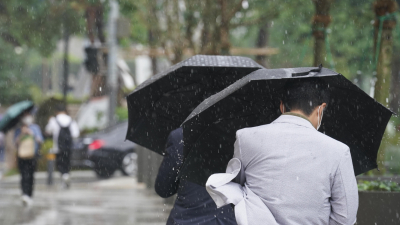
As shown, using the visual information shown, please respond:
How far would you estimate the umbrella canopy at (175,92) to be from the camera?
4570 mm

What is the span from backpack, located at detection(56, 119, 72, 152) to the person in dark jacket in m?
12.0

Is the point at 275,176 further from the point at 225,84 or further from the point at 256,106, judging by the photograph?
the point at 225,84

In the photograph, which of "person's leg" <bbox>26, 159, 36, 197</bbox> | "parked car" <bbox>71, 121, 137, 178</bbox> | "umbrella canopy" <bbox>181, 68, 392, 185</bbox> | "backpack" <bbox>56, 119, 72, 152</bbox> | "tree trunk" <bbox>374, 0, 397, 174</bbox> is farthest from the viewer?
"parked car" <bbox>71, 121, 137, 178</bbox>

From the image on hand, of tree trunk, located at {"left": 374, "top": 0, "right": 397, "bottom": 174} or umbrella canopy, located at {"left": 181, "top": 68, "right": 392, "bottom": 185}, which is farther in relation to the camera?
tree trunk, located at {"left": 374, "top": 0, "right": 397, "bottom": 174}

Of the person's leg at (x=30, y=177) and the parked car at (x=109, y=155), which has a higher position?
the person's leg at (x=30, y=177)

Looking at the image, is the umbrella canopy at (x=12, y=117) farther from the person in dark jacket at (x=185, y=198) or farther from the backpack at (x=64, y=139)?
the person in dark jacket at (x=185, y=198)

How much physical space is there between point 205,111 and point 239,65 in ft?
3.12

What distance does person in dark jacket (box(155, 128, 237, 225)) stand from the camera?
419 cm

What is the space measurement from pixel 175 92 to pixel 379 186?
2.21 metres

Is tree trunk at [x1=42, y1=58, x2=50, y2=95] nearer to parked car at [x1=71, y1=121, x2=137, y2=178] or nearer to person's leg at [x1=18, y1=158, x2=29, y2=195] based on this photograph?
parked car at [x1=71, y1=121, x2=137, y2=178]

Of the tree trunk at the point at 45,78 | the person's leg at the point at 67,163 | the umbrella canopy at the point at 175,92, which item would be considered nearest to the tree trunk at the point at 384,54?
the umbrella canopy at the point at 175,92

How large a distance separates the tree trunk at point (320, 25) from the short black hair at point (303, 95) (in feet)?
22.1

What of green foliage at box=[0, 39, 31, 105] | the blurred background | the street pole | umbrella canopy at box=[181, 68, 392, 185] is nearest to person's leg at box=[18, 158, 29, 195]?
the blurred background

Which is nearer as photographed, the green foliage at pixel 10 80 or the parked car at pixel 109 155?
the parked car at pixel 109 155
